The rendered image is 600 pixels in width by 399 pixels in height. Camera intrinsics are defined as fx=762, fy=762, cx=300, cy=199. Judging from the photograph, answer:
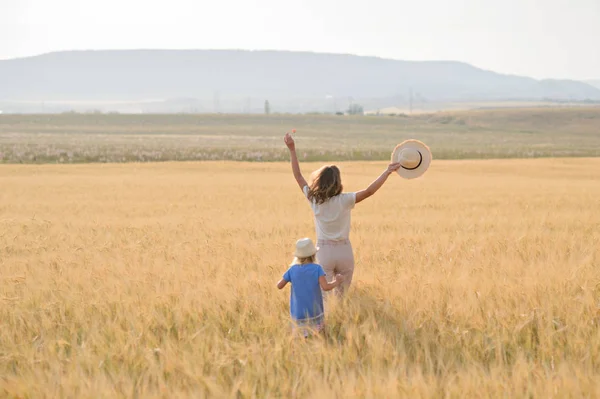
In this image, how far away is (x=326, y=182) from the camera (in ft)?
21.0

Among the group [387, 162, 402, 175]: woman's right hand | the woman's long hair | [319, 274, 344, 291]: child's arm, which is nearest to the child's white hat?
[319, 274, 344, 291]: child's arm

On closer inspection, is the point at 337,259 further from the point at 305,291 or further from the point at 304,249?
the point at 305,291

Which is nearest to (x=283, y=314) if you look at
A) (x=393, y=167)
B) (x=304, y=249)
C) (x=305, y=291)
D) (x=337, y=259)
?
(x=305, y=291)

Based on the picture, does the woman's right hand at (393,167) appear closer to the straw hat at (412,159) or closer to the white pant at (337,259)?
the straw hat at (412,159)

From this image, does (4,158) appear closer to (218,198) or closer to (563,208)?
(218,198)

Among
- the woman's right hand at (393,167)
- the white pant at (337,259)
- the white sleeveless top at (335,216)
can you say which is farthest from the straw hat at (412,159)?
the white pant at (337,259)

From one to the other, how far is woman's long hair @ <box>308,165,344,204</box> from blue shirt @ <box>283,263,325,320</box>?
2.64 ft

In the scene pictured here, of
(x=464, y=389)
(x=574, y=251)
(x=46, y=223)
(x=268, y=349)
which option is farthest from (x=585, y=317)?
(x=46, y=223)

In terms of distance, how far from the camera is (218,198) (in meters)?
19.4

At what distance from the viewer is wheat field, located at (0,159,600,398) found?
427 centimetres

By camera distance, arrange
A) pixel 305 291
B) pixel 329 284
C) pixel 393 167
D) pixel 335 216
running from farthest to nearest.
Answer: pixel 335 216, pixel 393 167, pixel 329 284, pixel 305 291

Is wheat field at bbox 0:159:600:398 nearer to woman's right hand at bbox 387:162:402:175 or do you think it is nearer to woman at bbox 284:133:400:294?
woman at bbox 284:133:400:294

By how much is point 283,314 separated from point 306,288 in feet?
1.21

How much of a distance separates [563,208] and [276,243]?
8.30 metres
